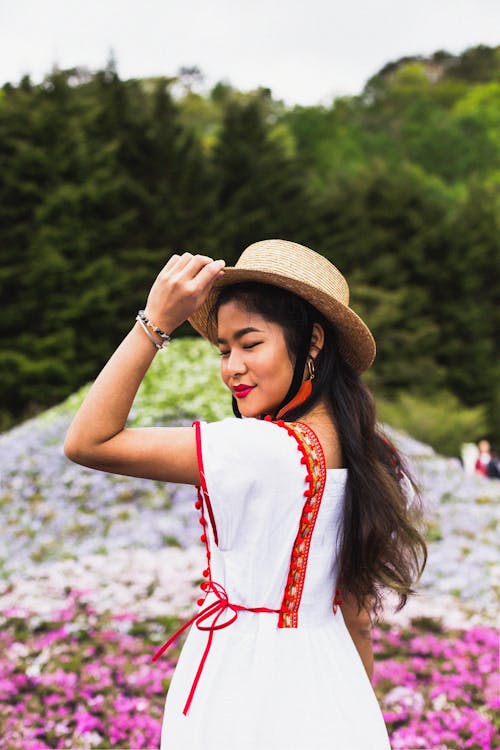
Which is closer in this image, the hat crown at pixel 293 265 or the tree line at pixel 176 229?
the hat crown at pixel 293 265

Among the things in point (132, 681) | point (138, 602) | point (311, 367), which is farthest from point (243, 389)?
point (138, 602)

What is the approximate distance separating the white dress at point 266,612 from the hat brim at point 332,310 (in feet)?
1.02

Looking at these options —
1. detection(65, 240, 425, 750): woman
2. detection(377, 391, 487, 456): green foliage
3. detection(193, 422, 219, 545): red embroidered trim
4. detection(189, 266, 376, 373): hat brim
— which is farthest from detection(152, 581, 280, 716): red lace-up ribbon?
detection(377, 391, 487, 456): green foliage

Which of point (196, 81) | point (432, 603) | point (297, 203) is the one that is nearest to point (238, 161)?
point (297, 203)

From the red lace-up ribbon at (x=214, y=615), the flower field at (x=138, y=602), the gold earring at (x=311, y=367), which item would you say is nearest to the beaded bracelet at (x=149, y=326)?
the gold earring at (x=311, y=367)

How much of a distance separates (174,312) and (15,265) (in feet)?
51.4

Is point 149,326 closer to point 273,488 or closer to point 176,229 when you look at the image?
point 273,488

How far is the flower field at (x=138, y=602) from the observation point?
362cm

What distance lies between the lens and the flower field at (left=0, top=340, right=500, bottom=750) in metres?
3.62

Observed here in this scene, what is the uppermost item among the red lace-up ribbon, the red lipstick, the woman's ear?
the woman's ear

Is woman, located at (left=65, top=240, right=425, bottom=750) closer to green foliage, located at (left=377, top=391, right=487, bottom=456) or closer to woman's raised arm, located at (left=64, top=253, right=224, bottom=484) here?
woman's raised arm, located at (left=64, top=253, right=224, bottom=484)

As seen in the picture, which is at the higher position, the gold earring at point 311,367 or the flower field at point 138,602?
the gold earring at point 311,367

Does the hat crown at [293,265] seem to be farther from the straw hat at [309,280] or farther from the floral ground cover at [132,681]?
the floral ground cover at [132,681]

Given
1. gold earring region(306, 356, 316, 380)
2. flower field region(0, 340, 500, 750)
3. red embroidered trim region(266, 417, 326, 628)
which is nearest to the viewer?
red embroidered trim region(266, 417, 326, 628)
